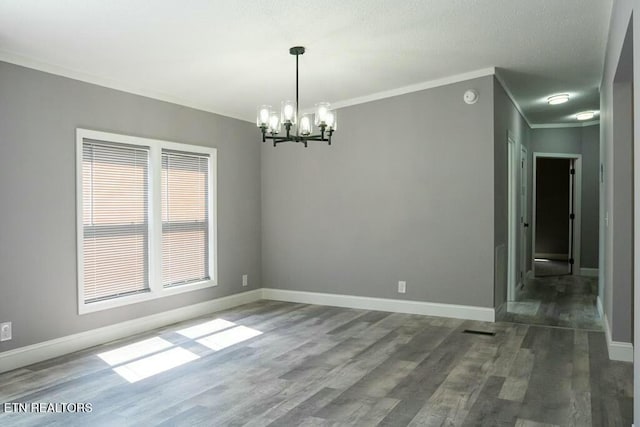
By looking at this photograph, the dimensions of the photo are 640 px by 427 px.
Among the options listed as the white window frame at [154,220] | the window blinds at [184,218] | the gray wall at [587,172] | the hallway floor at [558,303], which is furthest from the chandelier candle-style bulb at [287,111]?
the gray wall at [587,172]

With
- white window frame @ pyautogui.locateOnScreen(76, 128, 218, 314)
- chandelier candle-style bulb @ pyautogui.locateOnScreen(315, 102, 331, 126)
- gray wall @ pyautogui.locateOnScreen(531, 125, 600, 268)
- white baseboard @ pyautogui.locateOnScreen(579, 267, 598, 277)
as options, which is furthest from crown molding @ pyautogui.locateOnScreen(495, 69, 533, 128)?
white window frame @ pyautogui.locateOnScreen(76, 128, 218, 314)

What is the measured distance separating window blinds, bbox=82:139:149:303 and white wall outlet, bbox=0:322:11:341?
2.28ft

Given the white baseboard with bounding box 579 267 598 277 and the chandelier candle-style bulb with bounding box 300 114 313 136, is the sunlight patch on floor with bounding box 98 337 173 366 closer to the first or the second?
the chandelier candle-style bulb with bounding box 300 114 313 136

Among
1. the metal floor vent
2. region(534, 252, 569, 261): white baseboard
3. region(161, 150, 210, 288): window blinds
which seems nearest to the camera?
the metal floor vent

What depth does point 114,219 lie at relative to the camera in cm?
457

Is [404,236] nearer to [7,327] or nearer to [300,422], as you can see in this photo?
[300,422]

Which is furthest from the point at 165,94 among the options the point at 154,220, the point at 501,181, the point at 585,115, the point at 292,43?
the point at 585,115

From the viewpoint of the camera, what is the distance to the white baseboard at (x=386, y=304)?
5.16 meters

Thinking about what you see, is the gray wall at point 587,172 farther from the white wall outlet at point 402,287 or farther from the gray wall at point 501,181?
the white wall outlet at point 402,287

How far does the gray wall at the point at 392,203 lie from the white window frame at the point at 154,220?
977 mm

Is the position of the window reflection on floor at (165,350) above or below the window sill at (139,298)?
below

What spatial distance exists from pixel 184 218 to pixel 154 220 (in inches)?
18.8

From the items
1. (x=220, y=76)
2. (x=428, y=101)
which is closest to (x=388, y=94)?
(x=428, y=101)

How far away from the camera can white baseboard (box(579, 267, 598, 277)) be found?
8367 mm
